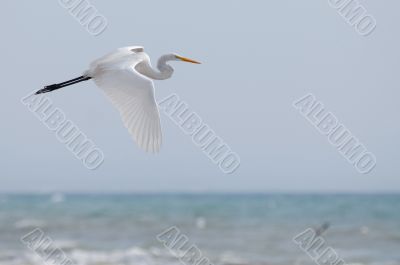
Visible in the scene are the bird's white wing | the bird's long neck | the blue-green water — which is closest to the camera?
the bird's white wing

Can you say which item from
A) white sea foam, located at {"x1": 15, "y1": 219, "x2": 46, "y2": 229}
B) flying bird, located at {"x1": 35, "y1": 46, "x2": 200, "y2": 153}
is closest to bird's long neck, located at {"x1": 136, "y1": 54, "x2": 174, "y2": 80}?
flying bird, located at {"x1": 35, "y1": 46, "x2": 200, "y2": 153}

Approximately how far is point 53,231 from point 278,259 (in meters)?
6.05

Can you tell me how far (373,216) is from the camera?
68.6 ft

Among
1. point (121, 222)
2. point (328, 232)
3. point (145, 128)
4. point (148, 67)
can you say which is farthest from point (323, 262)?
point (121, 222)

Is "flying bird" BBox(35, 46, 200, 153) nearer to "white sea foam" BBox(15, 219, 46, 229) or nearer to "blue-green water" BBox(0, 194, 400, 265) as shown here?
"blue-green water" BBox(0, 194, 400, 265)

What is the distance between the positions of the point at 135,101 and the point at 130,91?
98mm

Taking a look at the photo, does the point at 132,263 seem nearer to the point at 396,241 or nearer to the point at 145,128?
the point at 396,241

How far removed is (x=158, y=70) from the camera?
6266mm

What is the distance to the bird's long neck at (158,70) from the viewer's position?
20.4 feet

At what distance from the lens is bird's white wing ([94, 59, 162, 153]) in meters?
5.07

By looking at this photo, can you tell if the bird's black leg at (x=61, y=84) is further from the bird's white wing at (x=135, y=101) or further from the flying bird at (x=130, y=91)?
the bird's white wing at (x=135, y=101)

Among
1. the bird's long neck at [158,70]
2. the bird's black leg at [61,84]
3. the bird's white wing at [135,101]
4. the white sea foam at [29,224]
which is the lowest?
the bird's white wing at [135,101]

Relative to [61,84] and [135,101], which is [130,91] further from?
[61,84]

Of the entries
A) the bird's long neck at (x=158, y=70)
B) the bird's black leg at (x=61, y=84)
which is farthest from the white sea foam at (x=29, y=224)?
the bird's long neck at (x=158, y=70)
